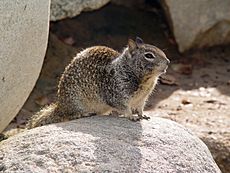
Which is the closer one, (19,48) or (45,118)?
(19,48)

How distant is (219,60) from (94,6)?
1.84 meters

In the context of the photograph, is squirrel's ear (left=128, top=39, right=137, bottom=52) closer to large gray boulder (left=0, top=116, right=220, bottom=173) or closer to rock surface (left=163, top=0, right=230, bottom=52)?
large gray boulder (left=0, top=116, right=220, bottom=173)

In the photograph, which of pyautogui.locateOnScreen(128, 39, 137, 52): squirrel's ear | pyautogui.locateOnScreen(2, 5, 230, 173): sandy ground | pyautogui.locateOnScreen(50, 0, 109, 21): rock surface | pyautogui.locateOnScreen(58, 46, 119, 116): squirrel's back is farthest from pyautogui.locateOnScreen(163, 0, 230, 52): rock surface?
pyautogui.locateOnScreen(128, 39, 137, 52): squirrel's ear

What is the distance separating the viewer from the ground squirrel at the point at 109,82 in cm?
473

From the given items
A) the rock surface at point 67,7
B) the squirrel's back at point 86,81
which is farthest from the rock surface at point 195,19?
the squirrel's back at point 86,81

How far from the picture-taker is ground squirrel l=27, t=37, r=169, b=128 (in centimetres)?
473

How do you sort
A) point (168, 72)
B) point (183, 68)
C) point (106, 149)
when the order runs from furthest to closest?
point (183, 68)
point (168, 72)
point (106, 149)

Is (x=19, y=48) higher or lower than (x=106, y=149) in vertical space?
higher

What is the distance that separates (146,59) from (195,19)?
3655 mm

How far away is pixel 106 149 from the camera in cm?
414

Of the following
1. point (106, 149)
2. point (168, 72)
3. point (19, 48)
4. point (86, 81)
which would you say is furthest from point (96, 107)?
point (168, 72)

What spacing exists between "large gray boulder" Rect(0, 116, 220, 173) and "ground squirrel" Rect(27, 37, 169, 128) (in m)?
0.23

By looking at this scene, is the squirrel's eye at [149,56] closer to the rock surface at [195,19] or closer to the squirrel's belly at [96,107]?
the squirrel's belly at [96,107]

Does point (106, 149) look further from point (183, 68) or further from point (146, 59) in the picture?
point (183, 68)
